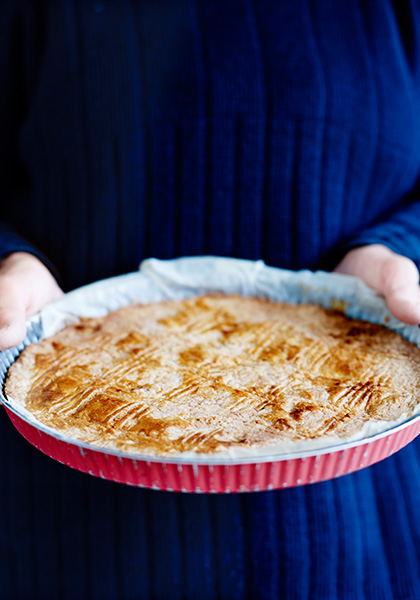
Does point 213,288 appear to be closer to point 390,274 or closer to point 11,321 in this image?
point 390,274

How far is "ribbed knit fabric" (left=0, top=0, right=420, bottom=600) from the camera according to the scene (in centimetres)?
108

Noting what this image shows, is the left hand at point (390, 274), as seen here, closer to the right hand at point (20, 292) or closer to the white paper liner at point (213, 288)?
the white paper liner at point (213, 288)

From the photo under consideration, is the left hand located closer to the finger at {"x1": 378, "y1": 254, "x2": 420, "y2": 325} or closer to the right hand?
the finger at {"x1": 378, "y1": 254, "x2": 420, "y2": 325}

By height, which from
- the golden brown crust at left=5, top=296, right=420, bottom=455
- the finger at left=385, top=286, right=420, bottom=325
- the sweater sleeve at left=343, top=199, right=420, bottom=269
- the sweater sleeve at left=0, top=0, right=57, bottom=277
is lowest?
the golden brown crust at left=5, top=296, right=420, bottom=455

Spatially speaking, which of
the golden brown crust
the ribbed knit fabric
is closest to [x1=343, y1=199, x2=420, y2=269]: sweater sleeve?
the ribbed knit fabric

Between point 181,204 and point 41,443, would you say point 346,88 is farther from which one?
point 41,443

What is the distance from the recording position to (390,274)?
1072mm

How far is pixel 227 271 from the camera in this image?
3.99 ft

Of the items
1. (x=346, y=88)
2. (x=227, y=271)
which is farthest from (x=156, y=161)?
(x=346, y=88)

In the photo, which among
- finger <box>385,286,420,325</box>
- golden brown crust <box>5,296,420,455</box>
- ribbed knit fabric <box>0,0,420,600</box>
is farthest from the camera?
ribbed knit fabric <box>0,0,420,600</box>

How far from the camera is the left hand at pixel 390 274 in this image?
0.98 metres

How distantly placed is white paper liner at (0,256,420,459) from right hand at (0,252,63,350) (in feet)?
0.10

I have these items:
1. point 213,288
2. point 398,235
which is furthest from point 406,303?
point 213,288

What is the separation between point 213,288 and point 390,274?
38cm
